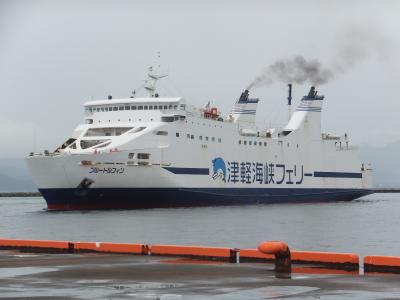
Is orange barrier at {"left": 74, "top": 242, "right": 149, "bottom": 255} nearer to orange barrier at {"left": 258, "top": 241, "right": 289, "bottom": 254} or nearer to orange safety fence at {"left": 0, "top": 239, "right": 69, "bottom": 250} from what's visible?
orange safety fence at {"left": 0, "top": 239, "right": 69, "bottom": 250}

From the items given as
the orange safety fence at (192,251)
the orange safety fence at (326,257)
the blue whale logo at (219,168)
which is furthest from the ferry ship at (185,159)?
the orange safety fence at (326,257)

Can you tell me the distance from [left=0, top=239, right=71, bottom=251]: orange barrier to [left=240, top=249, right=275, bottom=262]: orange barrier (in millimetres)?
5114

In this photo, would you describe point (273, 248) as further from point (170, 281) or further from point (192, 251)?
point (192, 251)

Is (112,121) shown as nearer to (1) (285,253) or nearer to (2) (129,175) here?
(2) (129,175)

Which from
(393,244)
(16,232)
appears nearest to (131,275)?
(393,244)

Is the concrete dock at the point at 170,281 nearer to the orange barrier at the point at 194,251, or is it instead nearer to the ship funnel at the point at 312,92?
the orange barrier at the point at 194,251

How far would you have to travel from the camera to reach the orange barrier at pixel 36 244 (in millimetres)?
19875

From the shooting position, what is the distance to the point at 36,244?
20266 mm

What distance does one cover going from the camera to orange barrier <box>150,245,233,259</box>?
1719 centimetres

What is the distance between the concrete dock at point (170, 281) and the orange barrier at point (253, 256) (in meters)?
0.36

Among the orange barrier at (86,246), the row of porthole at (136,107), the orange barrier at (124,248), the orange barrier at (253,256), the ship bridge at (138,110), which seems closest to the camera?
the orange barrier at (253,256)

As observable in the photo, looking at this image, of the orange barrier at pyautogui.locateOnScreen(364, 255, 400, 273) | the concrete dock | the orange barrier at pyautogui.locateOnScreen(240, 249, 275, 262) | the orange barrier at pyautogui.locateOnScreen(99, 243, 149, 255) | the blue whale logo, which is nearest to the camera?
the concrete dock

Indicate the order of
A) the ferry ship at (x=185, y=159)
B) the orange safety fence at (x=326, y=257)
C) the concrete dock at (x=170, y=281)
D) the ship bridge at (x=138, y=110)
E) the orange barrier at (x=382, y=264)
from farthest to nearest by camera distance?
1. the ship bridge at (x=138, y=110)
2. the ferry ship at (x=185, y=159)
3. the orange safety fence at (x=326, y=257)
4. the orange barrier at (x=382, y=264)
5. the concrete dock at (x=170, y=281)

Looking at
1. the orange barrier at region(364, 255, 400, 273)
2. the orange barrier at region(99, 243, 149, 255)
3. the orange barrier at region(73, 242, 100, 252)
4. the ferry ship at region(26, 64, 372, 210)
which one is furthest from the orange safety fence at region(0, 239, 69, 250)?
the ferry ship at region(26, 64, 372, 210)
